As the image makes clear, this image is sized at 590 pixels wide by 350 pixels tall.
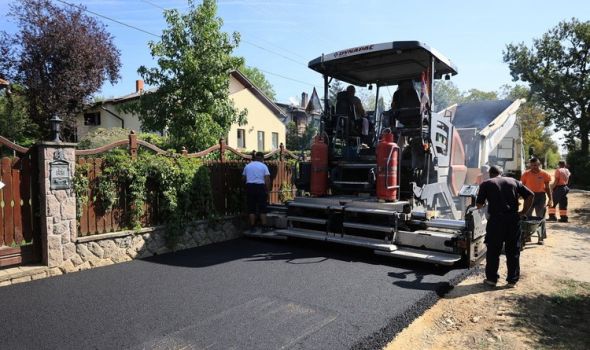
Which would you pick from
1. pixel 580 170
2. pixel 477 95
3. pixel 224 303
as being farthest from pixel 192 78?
pixel 477 95

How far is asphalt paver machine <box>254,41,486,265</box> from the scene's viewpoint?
5.99m

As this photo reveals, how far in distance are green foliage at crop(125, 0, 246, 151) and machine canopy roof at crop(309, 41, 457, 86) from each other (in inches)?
212

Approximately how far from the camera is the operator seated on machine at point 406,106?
6.69m

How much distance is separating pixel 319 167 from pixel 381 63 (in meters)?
2.07

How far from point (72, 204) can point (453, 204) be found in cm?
587

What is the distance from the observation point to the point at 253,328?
3650 millimetres

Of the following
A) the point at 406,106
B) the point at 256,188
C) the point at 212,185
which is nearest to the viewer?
the point at 406,106

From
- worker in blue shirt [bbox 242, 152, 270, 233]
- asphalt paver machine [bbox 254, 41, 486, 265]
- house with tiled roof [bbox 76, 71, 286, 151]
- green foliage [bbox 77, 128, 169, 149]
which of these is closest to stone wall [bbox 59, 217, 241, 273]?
worker in blue shirt [bbox 242, 152, 270, 233]

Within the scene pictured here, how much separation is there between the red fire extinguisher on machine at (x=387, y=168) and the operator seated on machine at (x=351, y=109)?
4.60 ft

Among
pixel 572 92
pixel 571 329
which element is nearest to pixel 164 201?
pixel 571 329

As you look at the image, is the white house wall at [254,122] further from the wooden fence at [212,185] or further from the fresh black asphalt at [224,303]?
the fresh black asphalt at [224,303]

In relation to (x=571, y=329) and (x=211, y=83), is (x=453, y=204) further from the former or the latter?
(x=211, y=83)

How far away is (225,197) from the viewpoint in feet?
25.7

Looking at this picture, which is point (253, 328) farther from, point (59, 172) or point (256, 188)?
point (256, 188)
